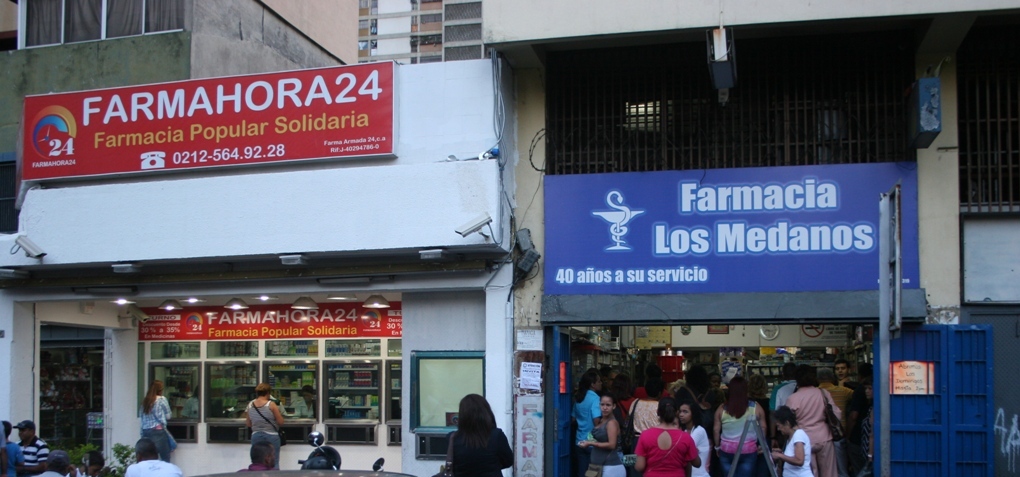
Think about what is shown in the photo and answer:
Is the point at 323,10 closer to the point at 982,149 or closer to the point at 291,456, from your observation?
the point at 291,456

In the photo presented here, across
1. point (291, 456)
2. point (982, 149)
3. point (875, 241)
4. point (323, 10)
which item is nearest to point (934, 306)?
point (875, 241)

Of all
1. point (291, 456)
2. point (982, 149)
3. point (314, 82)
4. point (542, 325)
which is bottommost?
point (291, 456)

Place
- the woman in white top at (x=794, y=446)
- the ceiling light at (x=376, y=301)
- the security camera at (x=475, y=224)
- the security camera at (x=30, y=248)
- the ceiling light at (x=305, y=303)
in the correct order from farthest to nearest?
the ceiling light at (x=305, y=303) → the ceiling light at (x=376, y=301) → the security camera at (x=30, y=248) → the security camera at (x=475, y=224) → the woman in white top at (x=794, y=446)

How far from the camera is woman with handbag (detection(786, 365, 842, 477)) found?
11.4 m

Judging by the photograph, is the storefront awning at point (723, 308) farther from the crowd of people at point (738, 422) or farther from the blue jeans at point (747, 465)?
the blue jeans at point (747, 465)

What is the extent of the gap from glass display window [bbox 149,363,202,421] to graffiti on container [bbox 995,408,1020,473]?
1168cm

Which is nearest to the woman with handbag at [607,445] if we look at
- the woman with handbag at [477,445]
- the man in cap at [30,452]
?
the woman with handbag at [477,445]

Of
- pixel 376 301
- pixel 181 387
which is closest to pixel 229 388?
pixel 181 387

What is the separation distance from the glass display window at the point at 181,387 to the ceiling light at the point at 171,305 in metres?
0.95

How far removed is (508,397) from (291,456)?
16.3 ft

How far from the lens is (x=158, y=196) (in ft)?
43.1

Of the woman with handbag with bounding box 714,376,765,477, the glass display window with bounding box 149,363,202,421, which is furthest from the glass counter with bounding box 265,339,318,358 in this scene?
the woman with handbag with bounding box 714,376,765,477

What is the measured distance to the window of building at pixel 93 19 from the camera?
→ 16406 mm

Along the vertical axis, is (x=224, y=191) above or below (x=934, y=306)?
above
